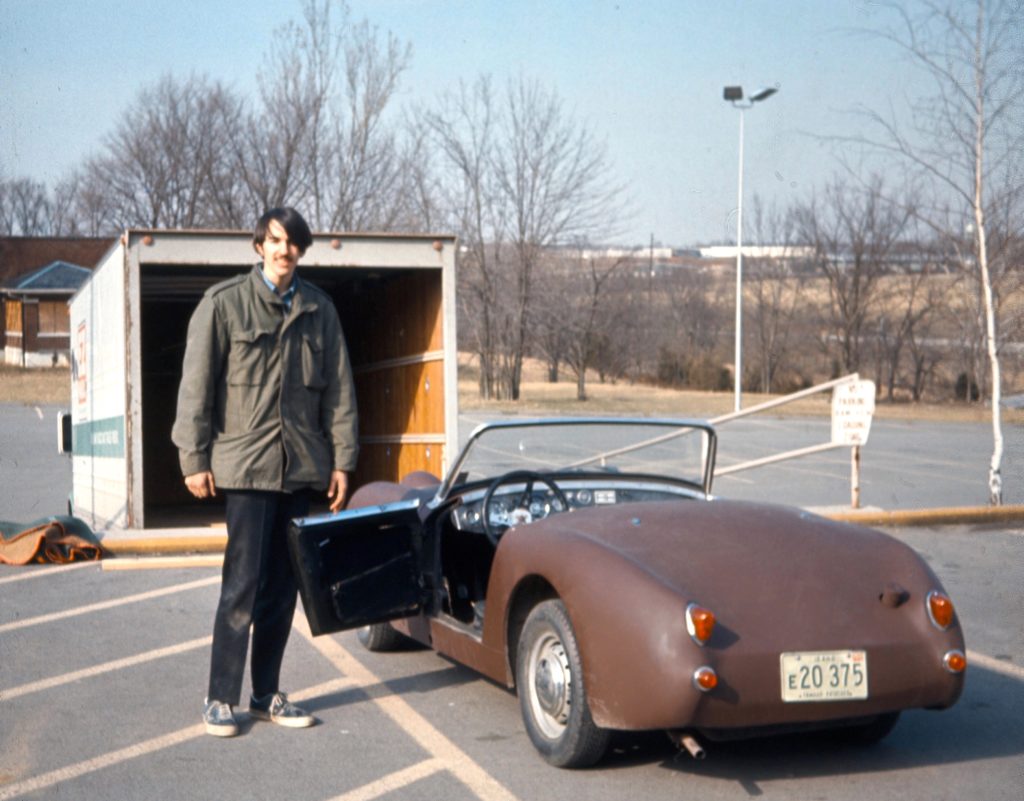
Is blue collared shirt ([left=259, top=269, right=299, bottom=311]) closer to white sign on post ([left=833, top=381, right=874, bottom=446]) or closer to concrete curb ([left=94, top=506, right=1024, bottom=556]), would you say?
concrete curb ([left=94, top=506, right=1024, bottom=556])

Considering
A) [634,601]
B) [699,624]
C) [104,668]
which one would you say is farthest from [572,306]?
[699,624]

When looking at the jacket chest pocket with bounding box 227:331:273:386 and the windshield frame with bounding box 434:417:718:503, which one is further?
the windshield frame with bounding box 434:417:718:503

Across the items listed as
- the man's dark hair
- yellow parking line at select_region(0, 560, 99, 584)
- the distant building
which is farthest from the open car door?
the distant building

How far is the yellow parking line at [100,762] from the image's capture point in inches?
171

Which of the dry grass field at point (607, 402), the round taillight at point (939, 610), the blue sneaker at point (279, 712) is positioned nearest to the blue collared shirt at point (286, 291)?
the blue sneaker at point (279, 712)

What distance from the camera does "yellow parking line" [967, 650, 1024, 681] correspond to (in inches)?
237

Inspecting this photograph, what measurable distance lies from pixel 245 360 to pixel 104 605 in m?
3.39

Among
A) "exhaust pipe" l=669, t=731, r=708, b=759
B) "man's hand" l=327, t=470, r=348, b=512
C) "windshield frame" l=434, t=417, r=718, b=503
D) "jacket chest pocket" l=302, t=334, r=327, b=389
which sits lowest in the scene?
"exhaust pipe" l=669, t=731, r=708, b=759

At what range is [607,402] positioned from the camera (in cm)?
3728

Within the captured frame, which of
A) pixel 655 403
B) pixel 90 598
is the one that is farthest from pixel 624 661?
pixel 655 403

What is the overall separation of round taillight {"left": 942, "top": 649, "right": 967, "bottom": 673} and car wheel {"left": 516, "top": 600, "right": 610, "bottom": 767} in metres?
1.21

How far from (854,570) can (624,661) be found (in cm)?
97

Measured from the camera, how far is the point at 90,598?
795cm

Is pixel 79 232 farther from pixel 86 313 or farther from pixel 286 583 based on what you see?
pixel 286 583
